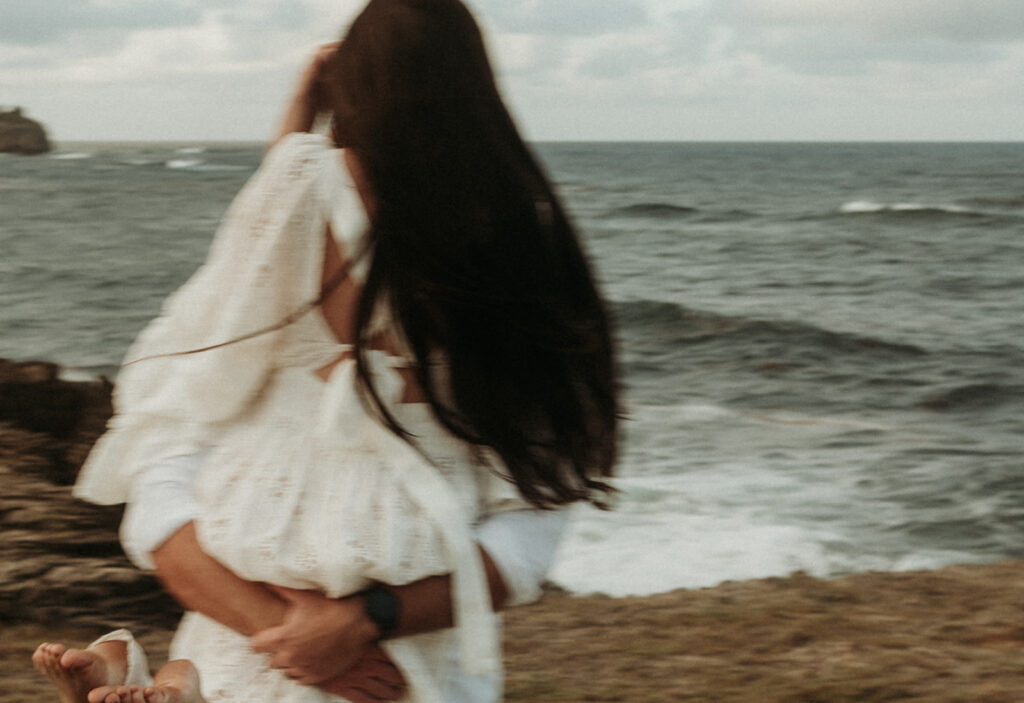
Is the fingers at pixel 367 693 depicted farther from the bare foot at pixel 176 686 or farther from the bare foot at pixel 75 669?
the bare foot at pixel 75 669

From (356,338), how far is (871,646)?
3.07 meters

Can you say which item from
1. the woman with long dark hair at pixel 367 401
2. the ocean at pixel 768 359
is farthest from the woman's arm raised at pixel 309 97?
the ocean at pixel 768 359

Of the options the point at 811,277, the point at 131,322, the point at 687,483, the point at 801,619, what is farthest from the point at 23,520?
the point at 811,277

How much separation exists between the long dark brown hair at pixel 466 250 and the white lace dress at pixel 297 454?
0.16 feet

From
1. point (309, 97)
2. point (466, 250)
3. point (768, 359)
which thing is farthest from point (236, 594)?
point (768, 359)

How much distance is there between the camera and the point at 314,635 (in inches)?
52.8

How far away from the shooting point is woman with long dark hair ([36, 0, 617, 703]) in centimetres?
135

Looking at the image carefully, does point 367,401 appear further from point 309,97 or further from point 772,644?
point 772,644

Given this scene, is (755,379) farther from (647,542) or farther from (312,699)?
(312,699)

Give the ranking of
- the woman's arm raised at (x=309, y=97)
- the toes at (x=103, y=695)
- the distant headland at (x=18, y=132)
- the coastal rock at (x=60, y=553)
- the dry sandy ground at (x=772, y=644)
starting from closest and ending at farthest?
the toes at (x=103, y=695) < the woman's arm raised at (x=309, y=97) < the dry sandy ground at (x=772, y=644) < the coastal rock at (x=60, y=553) < the distant headland at (x=18, y=132)

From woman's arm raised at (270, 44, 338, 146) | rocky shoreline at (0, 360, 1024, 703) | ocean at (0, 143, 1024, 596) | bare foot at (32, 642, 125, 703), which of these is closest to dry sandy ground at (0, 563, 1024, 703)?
rocky shoreline at (0, 360, 1024, 703)

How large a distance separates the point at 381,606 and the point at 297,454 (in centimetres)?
21

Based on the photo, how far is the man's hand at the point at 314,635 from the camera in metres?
1.34

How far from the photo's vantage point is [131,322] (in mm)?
15500
